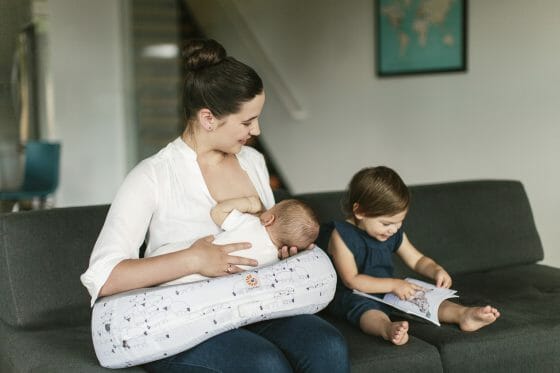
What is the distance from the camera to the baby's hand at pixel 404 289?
2166mm

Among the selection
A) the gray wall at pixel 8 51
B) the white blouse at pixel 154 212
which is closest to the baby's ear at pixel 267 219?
the white blouse at pixel 154 212

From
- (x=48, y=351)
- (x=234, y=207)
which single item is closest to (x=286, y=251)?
(x=234, y=207)

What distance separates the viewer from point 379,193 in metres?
2.17

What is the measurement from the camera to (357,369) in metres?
1.82

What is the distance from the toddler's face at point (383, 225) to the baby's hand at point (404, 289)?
0.54 ft

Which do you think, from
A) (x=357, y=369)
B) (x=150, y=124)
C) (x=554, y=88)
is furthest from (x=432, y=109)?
(x=357, y=369)

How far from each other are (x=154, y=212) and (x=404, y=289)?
807 millimetres

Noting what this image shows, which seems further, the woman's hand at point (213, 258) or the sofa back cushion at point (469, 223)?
the sofa back cushion at point (469, 223)

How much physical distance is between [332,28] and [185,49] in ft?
11.6

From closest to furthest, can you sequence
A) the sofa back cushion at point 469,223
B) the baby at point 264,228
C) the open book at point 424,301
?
1. the baby at point 264,228
2. the open book at point 424,301
3. the sofa back cushion at point 469,223

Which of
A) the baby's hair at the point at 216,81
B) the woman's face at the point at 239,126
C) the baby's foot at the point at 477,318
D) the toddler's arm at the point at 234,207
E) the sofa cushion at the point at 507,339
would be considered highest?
the baby's hair at the point at 216,81

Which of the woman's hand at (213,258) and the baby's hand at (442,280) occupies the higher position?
the woman's hand at (213,258)

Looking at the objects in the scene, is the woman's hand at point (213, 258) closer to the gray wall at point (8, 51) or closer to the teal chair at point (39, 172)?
the gray wall at point (8, 51)

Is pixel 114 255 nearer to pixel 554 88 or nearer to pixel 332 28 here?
pixel 554 88
